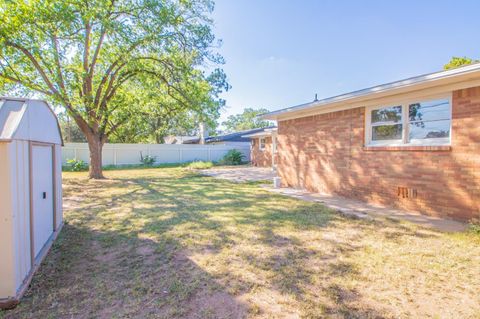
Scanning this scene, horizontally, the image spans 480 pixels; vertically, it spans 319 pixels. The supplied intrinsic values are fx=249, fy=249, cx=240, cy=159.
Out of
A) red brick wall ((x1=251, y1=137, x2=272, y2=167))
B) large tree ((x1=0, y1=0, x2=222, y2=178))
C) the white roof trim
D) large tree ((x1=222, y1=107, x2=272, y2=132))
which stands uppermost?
large tree ((x1=222, y1=107, x2=272, y2=132))

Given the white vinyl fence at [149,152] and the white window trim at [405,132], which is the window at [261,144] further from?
the white window trim at [405,132]

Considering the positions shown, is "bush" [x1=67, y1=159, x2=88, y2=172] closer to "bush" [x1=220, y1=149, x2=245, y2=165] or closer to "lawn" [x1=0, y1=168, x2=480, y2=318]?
"bush" [x1=220, y1=149, x2=245, y2=165]

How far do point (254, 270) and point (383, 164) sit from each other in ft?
16.1

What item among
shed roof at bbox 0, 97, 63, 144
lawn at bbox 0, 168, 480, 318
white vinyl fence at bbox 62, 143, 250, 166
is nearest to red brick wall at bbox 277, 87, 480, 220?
lawn at bbox 0, 168, 480, 318

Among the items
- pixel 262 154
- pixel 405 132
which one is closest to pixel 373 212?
pixel 405 132

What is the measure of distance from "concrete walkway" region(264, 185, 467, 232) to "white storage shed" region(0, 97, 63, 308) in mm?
5662

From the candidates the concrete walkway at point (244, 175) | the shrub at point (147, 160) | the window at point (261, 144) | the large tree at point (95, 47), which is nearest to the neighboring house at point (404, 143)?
the concrete walkway at point (244, 175)

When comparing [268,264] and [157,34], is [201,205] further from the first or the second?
Answer: [157,34]

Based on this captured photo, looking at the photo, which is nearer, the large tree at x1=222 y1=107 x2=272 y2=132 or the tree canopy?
the tree canopy

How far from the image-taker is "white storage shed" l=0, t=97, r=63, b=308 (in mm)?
2447

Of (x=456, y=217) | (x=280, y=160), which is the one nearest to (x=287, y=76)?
(x=280, y=160)

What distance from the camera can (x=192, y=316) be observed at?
2250 millimetres

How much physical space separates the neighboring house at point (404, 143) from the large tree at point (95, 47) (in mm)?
5964

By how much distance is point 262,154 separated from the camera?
19.6 metres
